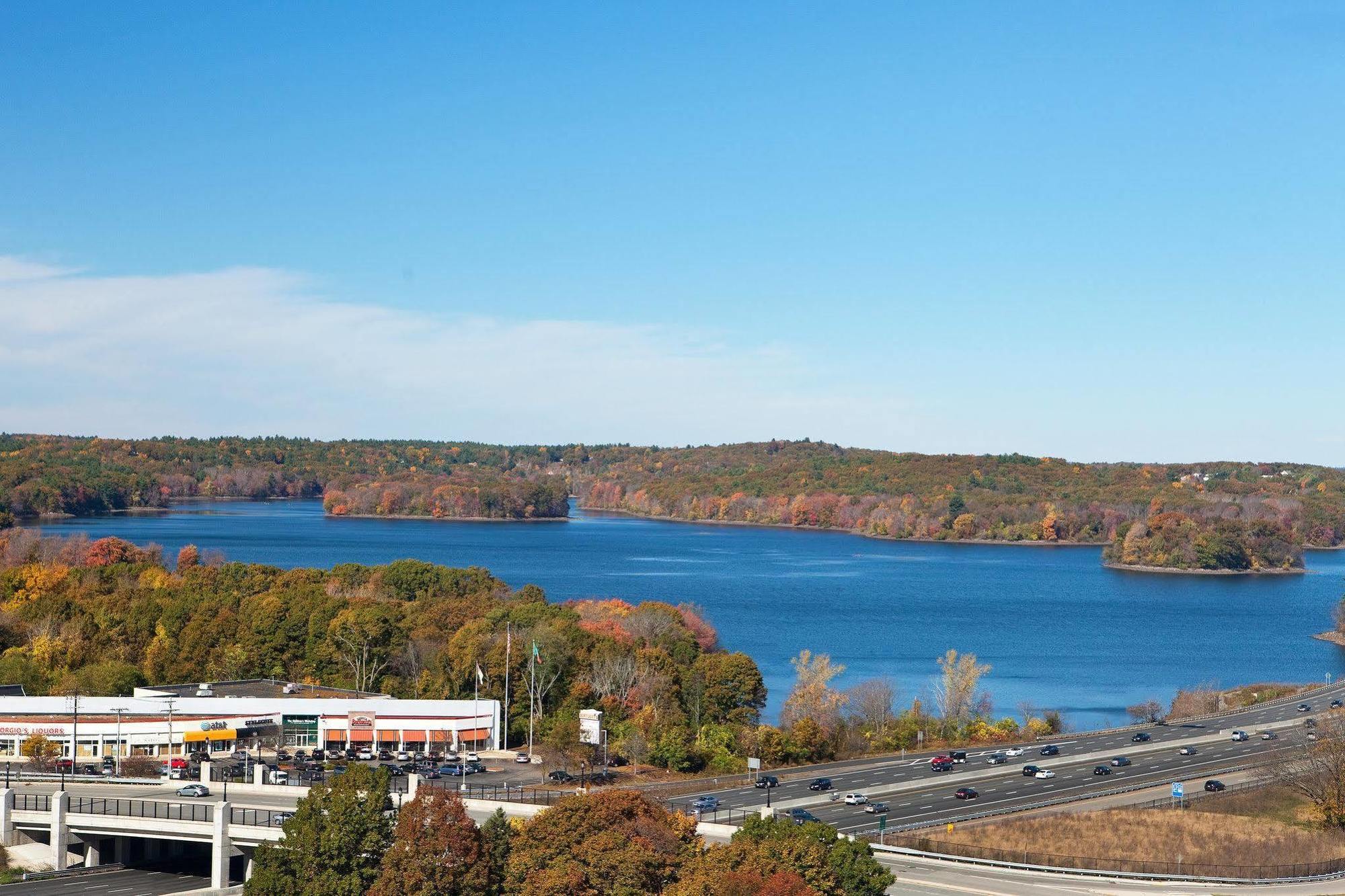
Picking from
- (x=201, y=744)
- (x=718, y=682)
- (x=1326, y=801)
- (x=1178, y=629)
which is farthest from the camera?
(x=1178, y=629)

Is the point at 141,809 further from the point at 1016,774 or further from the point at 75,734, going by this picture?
the point at 1016,774

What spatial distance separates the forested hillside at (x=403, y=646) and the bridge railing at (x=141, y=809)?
1323cm

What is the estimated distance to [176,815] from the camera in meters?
39.9

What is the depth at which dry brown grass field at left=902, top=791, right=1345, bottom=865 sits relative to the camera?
39.5 meters

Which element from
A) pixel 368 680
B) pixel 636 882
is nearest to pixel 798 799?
pixel 636 882

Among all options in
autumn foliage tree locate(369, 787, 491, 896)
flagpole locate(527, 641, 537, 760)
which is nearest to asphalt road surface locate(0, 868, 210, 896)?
autumn foliage tree locate(369, 787, 491, 896)

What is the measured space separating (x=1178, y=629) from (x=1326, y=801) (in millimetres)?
65992

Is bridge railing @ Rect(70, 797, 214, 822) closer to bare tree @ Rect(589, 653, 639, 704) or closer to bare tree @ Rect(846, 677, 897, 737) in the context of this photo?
bare tree @ Rect(589, 653, 639, 704)

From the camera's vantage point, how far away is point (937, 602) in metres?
121

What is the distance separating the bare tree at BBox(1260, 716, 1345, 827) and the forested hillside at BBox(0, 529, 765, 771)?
17043mm

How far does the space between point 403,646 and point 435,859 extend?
115 ft

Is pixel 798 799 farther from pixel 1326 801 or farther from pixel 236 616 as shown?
pixel 236 616

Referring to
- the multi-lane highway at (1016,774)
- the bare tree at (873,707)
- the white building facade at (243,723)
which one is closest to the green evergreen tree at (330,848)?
the multi-lane highway at (1016,774)

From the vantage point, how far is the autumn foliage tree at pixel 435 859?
31094 mm
